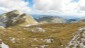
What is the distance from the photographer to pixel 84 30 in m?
32.6

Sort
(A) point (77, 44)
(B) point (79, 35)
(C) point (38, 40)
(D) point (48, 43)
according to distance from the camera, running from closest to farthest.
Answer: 1. (A) point (77, 44)
2. (B) point (79, 35)
3. (D) point (48, 43)
4. (C) point (38, 40)

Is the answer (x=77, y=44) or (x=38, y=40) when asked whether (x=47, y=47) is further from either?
(x=77, y=44)

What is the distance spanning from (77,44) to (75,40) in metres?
1.84

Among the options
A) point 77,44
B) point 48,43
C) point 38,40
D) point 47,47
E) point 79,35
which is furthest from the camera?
point 38,40

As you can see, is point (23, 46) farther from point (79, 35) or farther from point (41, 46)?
point (79, 35)

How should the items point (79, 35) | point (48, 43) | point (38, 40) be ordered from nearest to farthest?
point (79, 35)
point (48, 43)
point (38, 40)

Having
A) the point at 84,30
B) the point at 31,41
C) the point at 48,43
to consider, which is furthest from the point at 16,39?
the point at 84,30

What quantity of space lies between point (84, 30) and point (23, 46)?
12478 centimetres

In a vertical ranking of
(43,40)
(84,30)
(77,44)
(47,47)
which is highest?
(43,40)

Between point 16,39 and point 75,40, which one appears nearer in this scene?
point 75,40

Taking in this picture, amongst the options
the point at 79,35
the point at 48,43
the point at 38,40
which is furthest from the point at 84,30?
the point at 38,40

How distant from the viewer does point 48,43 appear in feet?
544

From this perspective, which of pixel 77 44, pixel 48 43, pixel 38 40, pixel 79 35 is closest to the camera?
pixel 77 44

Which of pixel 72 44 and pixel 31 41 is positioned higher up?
pixel 31 41
